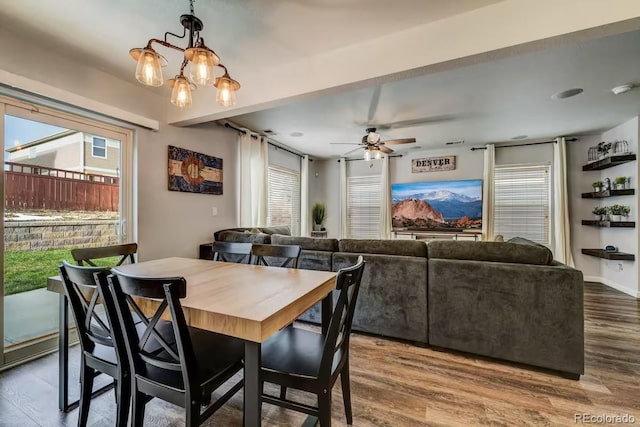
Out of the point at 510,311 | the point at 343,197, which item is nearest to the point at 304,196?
the point at 343,197

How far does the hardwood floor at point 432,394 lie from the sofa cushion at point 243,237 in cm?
150

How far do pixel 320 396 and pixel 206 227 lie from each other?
3037mm

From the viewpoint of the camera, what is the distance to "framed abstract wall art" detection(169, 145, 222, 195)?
3330 millimetres

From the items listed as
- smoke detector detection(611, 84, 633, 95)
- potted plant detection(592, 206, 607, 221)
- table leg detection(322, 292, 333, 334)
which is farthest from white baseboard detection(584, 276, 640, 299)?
table leg detection(322, 292, 333, 334)

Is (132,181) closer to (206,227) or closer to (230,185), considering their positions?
(206,227)

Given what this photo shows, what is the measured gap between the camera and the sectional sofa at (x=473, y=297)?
201 centimetres

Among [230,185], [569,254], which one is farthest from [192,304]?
[569,254]

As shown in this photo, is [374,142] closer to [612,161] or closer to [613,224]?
[612,161]

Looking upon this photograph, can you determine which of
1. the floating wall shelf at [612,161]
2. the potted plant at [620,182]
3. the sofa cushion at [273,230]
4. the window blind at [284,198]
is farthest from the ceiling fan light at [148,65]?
the potted plant at [620,182]

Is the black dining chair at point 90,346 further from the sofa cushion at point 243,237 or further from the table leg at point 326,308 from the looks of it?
the sofa cushion at point 243,237

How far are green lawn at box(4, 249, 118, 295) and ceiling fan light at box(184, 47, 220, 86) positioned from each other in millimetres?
2078

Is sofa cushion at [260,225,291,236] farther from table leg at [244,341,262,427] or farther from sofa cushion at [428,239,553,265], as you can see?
table leg at [244,341,262,427]

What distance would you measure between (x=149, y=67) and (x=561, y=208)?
20.3 ft

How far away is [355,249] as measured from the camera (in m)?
2.69
